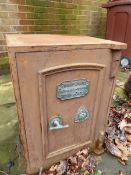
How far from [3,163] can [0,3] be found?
8.26 ft

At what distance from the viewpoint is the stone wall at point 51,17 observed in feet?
11.1

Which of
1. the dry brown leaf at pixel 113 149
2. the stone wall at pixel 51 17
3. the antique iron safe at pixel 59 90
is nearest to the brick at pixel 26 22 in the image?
the stone wall at pixel 51 17

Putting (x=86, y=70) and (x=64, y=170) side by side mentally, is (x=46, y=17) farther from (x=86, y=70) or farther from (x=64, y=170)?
(x=64, y=170)

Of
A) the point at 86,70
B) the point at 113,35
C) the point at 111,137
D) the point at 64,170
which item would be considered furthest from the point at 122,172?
the point at 113,35

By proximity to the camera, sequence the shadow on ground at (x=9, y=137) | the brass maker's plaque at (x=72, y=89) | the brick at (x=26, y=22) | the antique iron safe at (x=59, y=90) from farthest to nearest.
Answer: the brick at (x=26, y=22) → the shadow on ground at (x=9, y=137) → the brass maker's plaque at (x=72, y=89) → the antique iron safe at (x=59, y=90)

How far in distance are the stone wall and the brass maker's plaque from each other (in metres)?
2.29

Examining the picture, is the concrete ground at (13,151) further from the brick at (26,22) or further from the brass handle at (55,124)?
the brick at (26,22)

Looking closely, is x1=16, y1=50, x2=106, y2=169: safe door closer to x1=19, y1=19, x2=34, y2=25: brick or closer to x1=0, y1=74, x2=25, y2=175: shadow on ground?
x1=0, y1=74, x2=25, y2=175: shadow on ground

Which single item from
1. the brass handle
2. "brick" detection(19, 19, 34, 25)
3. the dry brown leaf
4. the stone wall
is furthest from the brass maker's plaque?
"brick" detection(19, 19, 34, 25)

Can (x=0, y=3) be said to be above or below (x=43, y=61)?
above

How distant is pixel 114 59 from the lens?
5.40 feet

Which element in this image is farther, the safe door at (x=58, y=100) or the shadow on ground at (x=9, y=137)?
the shadow on ground at (x=9, y=137)

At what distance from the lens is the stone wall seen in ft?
11.1

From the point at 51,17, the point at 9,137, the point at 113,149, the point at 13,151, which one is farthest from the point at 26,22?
the point at 113,149
